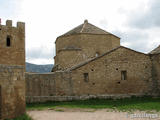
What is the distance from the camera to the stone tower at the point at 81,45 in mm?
22188

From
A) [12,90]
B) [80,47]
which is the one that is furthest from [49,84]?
[80,47]

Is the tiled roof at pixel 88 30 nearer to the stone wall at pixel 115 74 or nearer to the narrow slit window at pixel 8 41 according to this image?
the stone wall at pixel 115 74

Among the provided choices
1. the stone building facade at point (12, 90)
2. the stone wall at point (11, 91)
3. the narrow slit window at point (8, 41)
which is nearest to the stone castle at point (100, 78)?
the narrow slit window at point (8, 41)

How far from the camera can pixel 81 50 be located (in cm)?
2252

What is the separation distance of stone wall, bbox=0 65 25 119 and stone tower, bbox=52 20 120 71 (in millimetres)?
13057

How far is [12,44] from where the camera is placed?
17.4 m

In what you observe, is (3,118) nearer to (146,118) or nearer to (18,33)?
(146,118)

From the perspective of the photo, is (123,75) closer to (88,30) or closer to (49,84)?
(49,84)

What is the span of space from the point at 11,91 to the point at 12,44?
9.76 metres

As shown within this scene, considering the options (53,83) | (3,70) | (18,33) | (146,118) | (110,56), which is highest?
(18,33)

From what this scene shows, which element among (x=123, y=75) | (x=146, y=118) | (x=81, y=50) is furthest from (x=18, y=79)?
(x=81, y=50)

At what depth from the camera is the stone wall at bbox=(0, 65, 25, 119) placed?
325 inches

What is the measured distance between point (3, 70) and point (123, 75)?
1054 cm

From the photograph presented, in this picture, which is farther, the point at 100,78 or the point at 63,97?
the point at 100,78
